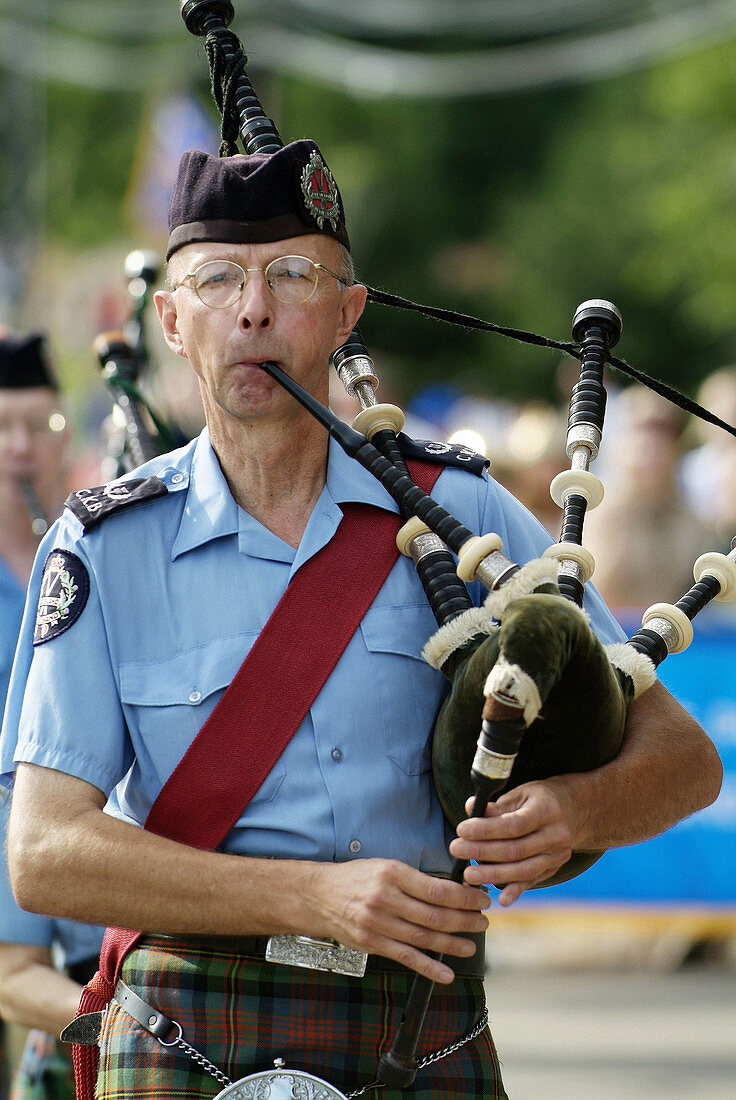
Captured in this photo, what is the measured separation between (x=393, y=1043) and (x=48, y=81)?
3051 centimetres

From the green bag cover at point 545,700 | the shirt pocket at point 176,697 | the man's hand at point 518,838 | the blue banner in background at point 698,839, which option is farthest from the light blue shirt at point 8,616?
the blue banner in background at point 698,839

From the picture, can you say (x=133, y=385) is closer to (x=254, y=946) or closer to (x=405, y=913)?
(x=254, y=946)

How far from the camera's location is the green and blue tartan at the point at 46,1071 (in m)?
3.64

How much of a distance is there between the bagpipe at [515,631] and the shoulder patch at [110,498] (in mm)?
284

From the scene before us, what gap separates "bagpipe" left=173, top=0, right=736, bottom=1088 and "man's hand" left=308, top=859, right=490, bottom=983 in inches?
1.8

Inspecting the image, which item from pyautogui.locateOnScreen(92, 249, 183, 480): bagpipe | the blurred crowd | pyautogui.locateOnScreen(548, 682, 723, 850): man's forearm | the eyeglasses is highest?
the blurred crowd

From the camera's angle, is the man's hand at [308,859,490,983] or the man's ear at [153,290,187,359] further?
the man's ear at [153,290,187,359]

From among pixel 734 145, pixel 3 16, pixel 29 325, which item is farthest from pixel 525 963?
pixel 3 16

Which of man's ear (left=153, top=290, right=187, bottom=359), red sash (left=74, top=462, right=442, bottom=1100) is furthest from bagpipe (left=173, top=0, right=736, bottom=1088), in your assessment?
man's ear (left=153, top=290, right=187, bottom=359)

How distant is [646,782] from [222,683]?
0.62 m

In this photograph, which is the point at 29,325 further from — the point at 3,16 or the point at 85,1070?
the point at 85,1070

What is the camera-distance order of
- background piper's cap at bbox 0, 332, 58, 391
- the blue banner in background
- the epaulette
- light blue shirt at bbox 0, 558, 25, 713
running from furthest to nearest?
the blue banner in background → background piper's cap at bbox 0, 332, 58, 391 → light blue shirt at bbox 0, 558, 25, 713 → the epaulette

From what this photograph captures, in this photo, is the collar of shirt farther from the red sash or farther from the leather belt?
the leather belt

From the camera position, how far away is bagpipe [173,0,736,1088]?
1987mm
